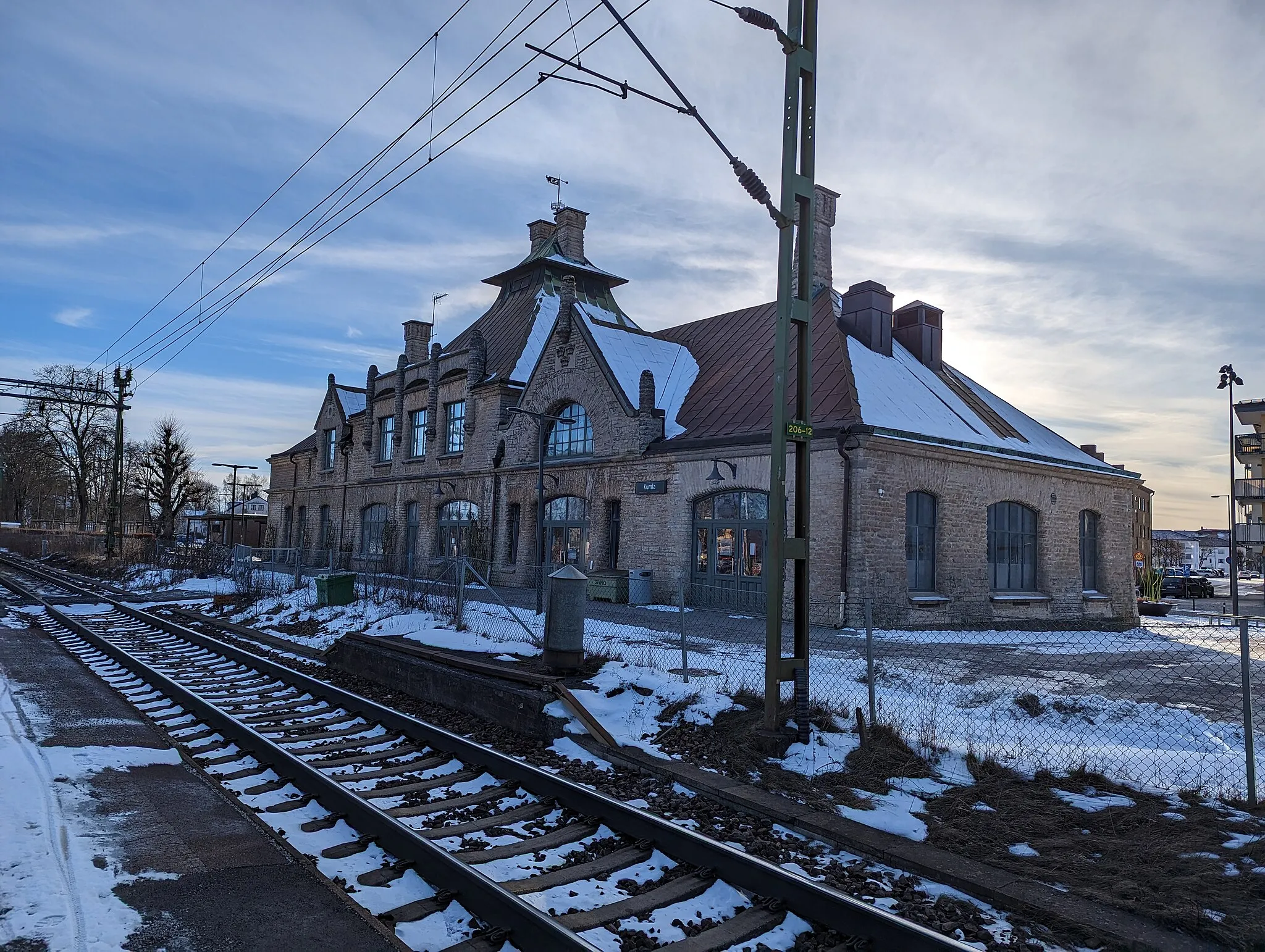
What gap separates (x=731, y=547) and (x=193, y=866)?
52.3ft

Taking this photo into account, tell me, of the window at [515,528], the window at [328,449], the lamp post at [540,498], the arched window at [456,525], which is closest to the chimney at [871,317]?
the lamp post at [540,498]

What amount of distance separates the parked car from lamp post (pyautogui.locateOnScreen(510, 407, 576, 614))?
42.2m

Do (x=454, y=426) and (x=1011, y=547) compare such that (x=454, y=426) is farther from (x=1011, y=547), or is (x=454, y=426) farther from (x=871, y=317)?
(x=1011, y=547)

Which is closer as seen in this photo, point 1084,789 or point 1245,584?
point 1084,789

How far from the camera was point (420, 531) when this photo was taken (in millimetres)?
32062

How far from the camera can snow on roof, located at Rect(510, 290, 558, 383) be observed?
29.8 metres

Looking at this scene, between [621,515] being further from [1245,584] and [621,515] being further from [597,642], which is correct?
[1245,584]

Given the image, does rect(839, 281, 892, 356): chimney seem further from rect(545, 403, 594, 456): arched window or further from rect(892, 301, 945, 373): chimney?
rect(545, 403, 594, 456): arched window

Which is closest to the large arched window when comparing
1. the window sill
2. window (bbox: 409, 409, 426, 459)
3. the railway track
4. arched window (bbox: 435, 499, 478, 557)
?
arched window (bbox: 435, 499, 478, 557)

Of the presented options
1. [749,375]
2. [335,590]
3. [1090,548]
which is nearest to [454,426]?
[335,590]

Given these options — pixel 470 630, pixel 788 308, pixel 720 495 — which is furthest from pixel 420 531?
pixel 788 308

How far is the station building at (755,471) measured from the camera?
18656 millimetres

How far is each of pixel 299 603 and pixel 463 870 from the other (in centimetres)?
1767

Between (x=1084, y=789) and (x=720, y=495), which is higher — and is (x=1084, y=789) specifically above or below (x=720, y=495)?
below
